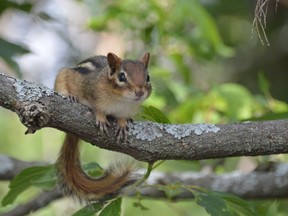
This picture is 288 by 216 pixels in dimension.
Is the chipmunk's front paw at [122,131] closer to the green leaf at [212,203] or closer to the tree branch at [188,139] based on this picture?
the tree branch at [188,139]

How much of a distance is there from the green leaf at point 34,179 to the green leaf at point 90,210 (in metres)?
0.28

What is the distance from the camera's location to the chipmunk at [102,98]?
255cm

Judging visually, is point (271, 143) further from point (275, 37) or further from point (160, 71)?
point (275, 37)

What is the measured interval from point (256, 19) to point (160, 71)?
150 centimetres

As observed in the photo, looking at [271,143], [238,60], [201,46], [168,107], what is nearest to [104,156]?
[168,107]

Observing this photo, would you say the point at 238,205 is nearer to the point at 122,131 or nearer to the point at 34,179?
the point at 122,131

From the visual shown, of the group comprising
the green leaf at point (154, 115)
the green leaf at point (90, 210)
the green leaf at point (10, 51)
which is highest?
the green leaf at point (154, 115)

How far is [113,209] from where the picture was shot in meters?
2.44

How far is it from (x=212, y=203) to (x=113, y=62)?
0.65m

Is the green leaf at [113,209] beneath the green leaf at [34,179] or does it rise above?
above

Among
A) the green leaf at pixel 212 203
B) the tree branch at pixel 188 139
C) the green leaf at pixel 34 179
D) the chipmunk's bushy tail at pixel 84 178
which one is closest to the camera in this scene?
the tree branch at pixel 188 139

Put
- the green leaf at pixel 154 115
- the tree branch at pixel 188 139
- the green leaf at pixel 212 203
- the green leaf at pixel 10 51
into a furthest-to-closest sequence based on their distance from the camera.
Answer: the green leaf at pixel 10 51 < the green leaf at pixel 212 203 < the green leaf at pixel 154 115 < the tree branch at pixel 188 139

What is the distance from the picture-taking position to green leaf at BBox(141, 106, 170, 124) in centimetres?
240

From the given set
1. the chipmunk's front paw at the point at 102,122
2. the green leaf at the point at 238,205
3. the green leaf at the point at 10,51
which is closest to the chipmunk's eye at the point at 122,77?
the chipmunk's front paw at the point at 102,122
